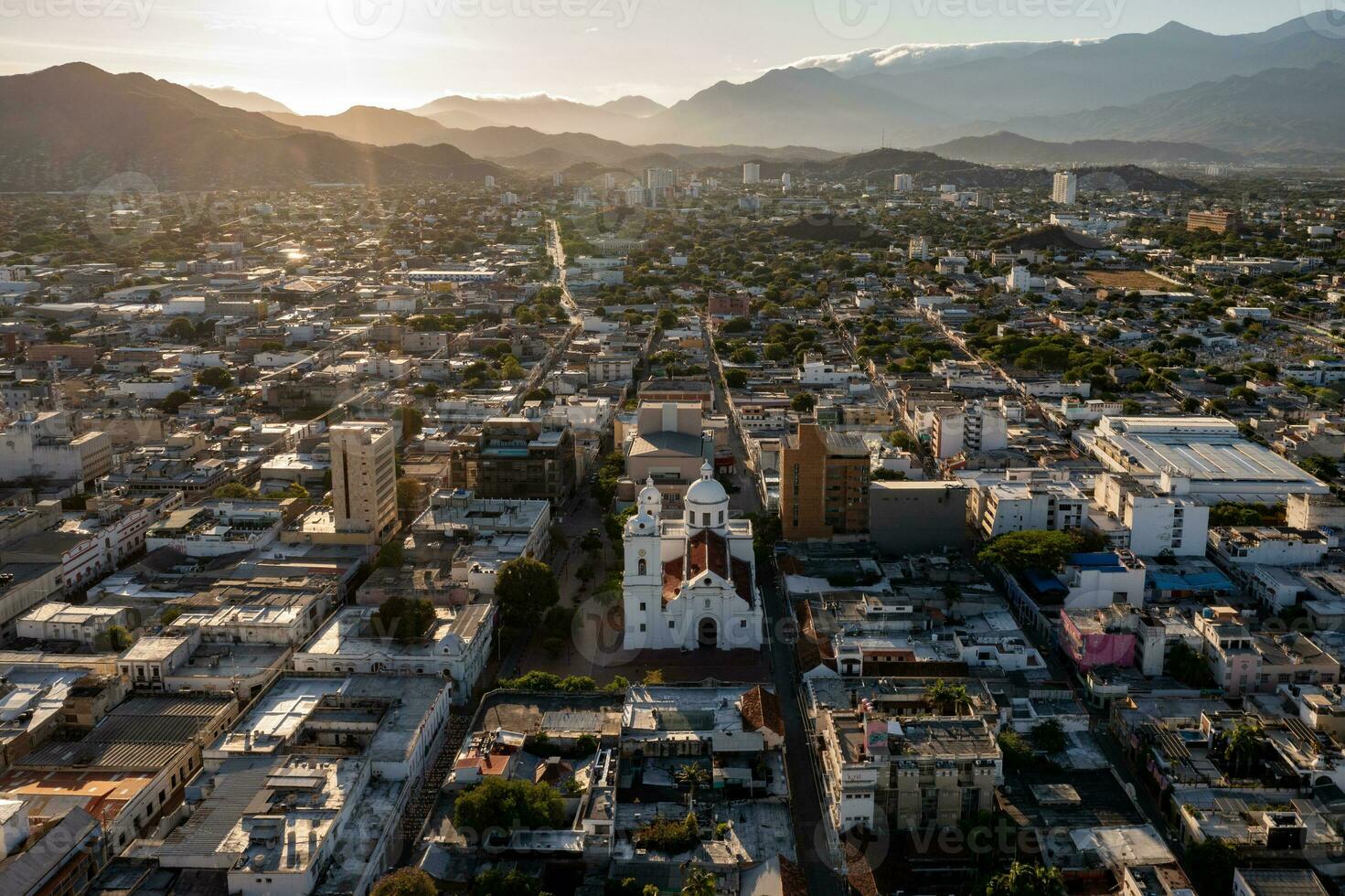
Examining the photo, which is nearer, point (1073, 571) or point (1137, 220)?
point (1073, 571)

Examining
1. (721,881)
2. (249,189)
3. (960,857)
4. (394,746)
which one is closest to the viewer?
(721,881)

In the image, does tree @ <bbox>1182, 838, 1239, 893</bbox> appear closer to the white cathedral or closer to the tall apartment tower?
the white cathedral

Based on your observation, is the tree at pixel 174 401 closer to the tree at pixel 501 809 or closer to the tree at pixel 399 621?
the tree at pixel 399 621

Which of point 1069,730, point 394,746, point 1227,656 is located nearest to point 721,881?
point 394,746

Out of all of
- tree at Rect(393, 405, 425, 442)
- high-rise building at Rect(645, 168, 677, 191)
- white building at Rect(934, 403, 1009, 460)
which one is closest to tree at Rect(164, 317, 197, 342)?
tree at Rect(393, 405, 425, 442)

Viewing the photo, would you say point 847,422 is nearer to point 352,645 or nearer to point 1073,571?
point 1073,571

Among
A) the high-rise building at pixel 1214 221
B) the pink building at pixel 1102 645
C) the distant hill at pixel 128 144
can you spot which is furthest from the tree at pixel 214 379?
the distant hill at pixel 128 144

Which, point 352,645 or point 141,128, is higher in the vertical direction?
point 141,128

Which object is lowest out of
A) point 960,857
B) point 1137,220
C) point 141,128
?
point 960,857
